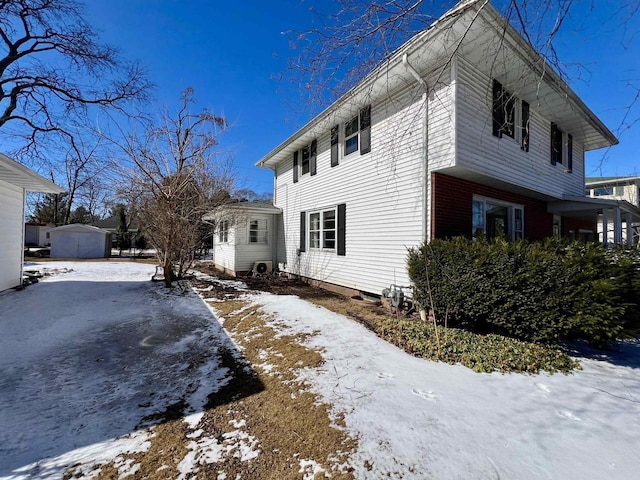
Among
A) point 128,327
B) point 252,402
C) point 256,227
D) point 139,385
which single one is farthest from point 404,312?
point 256,227

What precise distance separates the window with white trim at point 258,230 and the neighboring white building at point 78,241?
1435cm

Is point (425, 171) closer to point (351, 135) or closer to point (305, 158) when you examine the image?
point (351, 135)

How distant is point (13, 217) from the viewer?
26.5ft

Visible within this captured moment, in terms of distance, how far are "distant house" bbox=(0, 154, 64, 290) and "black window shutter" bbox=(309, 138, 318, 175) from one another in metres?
7.51

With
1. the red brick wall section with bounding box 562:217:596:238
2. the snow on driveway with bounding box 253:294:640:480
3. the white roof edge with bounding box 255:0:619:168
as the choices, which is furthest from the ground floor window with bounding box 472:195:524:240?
the red brick wall section with bounding box 562:217:596:238

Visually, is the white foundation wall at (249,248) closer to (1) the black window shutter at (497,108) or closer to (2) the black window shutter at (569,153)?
(1) the black window shutter at (497,108)

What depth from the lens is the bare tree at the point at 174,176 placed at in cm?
811

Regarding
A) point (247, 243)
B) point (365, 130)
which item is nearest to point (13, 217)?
point (247, 243)

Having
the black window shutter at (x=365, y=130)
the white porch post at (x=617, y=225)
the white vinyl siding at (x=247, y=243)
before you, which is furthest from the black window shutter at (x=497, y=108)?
the white vinyl siding at (x=247, y=243)

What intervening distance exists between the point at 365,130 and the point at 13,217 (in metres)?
10.4

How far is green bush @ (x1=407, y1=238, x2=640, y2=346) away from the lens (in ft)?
11.6

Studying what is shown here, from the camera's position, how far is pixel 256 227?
1213 centimetres

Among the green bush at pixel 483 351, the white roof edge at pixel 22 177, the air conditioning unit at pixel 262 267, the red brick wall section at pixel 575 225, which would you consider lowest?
the green bush at pixel 483 351

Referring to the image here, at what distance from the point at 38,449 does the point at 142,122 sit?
9099 mm
